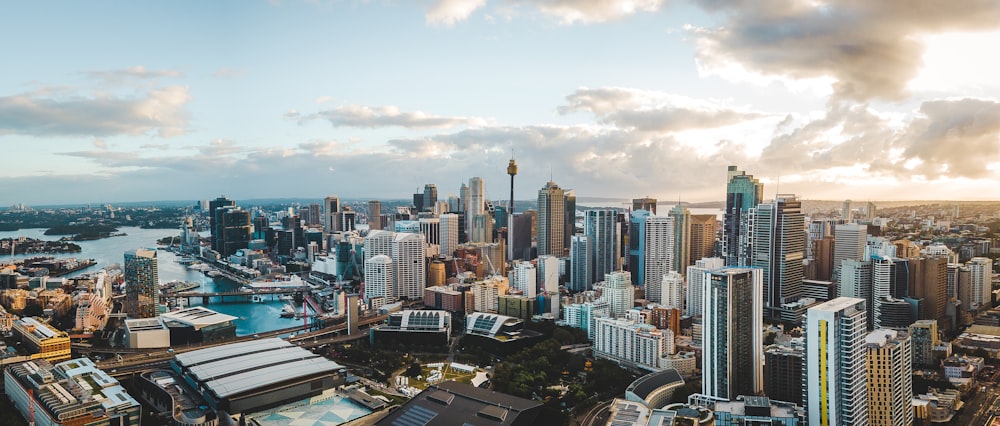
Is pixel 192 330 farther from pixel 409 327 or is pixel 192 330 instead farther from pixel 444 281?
pixel 444 281

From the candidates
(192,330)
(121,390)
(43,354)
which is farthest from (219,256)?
(121,390)

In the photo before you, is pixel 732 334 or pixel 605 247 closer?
pixel 732 334

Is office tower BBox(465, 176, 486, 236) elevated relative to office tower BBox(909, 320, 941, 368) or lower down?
elevated

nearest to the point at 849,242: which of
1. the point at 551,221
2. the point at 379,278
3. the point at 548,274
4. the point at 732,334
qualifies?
the point at 548,274

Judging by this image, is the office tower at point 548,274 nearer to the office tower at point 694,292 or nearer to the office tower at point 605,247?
the office tower at point 605,247

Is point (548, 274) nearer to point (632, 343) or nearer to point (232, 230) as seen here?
point (632, 343)

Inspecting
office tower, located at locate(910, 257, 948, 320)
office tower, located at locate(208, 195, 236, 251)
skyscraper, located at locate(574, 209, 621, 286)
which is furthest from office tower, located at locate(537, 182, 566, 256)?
office tower, located at locate(208, 195, 236, 251)

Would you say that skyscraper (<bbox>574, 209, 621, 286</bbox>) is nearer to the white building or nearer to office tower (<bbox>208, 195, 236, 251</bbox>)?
the white building
